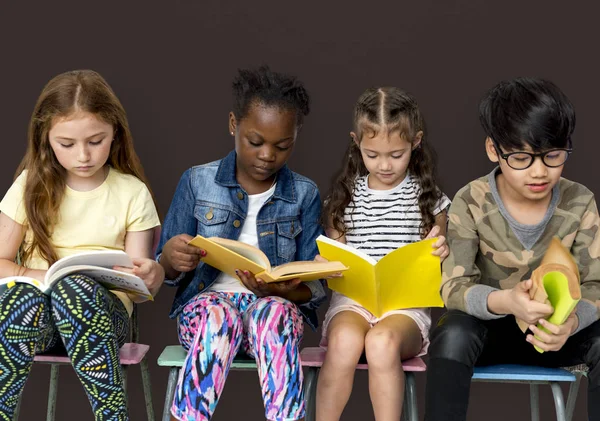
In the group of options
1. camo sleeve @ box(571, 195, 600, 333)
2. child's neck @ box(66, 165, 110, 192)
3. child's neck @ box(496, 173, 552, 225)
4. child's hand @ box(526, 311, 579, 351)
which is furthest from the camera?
child's neck @ box(66, 165, 110, 192)

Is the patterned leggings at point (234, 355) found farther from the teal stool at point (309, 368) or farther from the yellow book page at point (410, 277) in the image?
the yellow book page at point (410, 277)

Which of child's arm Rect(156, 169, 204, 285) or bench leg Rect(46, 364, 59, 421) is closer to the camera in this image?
child's arm Rect(156, 169, 204, 285)

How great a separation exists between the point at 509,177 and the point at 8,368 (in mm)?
1404

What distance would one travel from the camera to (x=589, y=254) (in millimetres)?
2586

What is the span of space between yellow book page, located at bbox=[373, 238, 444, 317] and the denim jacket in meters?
0.26

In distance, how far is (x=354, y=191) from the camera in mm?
2969

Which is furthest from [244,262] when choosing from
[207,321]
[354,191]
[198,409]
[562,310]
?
[562,310]

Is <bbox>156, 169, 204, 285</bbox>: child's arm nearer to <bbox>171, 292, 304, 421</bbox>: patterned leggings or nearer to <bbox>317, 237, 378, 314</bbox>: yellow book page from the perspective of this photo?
<bbox>171, 292, 304, 421</bbox>: patterned leggings

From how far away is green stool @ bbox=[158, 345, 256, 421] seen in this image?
2.57 metres

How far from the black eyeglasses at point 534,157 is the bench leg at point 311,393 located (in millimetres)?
810

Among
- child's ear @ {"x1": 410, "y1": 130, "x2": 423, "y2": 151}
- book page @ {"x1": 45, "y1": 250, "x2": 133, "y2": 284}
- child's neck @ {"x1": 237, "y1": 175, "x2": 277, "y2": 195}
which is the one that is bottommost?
book page @ {"x1": 45, "y1": 250, "x2": 133, "y2": 284}

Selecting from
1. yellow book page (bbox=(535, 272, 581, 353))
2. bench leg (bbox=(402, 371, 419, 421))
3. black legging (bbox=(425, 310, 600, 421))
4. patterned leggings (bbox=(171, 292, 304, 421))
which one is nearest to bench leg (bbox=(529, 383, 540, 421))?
black legging (bbox=(425, 310, 600, 421))

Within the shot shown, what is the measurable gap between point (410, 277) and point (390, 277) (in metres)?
0.07

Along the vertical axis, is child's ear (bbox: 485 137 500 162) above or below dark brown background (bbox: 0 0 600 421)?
below
